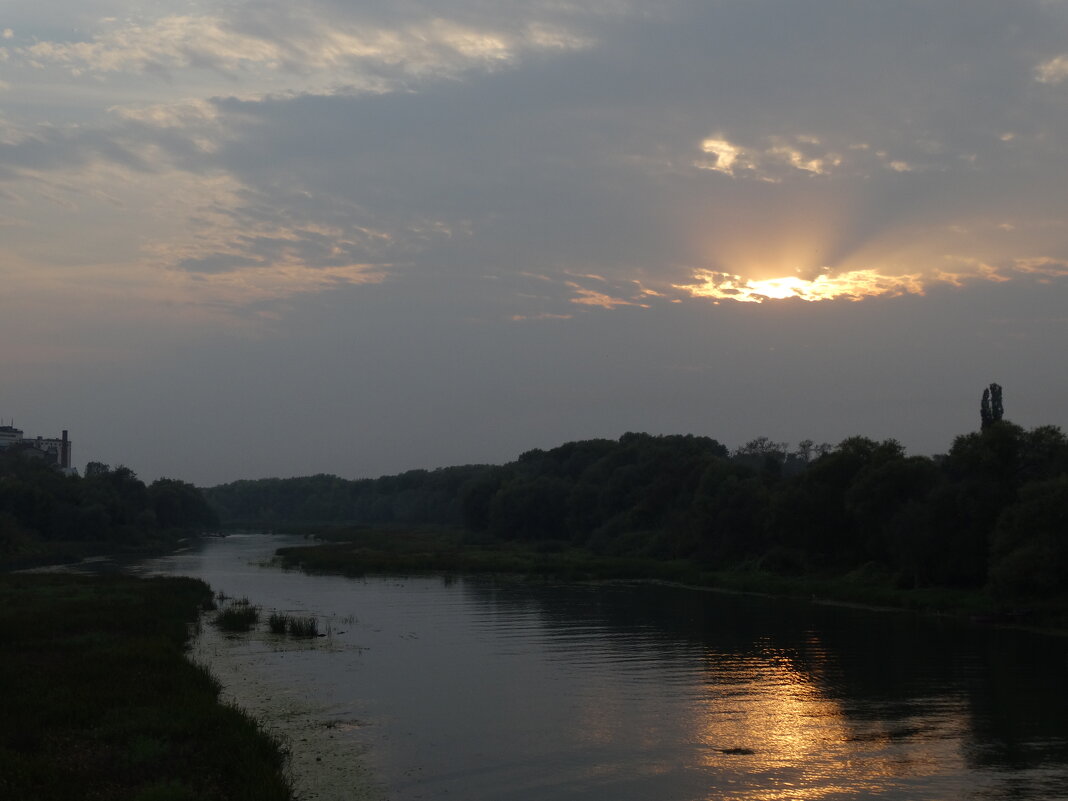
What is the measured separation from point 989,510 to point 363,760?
145 feet

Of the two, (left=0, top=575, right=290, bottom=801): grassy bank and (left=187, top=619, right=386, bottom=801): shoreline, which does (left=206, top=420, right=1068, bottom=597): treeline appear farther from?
(left=0, top=575, right=290, bottom=801): grassy bank

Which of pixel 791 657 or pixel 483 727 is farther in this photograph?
pixel 791 657

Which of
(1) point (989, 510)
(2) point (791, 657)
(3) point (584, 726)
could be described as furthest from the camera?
(1) point (989, 510)

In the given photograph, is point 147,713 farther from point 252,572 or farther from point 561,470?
point 561,470

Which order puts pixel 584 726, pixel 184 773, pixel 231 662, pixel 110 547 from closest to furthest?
pixel 184 773
pixel 584 726
pixel 231 662
pixel 110 547

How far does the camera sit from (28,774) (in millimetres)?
18781

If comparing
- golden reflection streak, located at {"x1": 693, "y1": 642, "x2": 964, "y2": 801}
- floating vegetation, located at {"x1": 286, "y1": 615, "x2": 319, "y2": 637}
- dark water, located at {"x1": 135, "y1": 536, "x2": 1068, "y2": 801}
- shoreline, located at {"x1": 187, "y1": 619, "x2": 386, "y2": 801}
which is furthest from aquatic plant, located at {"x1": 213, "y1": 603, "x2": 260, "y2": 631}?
golden reflection streak, located at {"x1": 693, "y1": 642, "x2": 964, "y2": 801}

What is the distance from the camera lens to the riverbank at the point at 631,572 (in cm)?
5178

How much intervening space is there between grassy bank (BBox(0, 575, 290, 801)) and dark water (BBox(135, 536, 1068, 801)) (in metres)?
2.85

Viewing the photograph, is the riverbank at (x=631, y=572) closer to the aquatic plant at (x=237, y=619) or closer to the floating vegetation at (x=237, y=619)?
the floating vegetation at (x=237, y=619)

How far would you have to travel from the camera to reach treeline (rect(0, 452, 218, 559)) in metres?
112

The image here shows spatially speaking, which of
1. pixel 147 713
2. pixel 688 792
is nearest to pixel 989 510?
pixel 688 792

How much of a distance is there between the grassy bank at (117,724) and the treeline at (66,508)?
69.1 metres

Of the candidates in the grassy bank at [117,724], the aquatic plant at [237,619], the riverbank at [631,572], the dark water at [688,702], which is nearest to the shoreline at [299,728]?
the dark water at [688,702]
